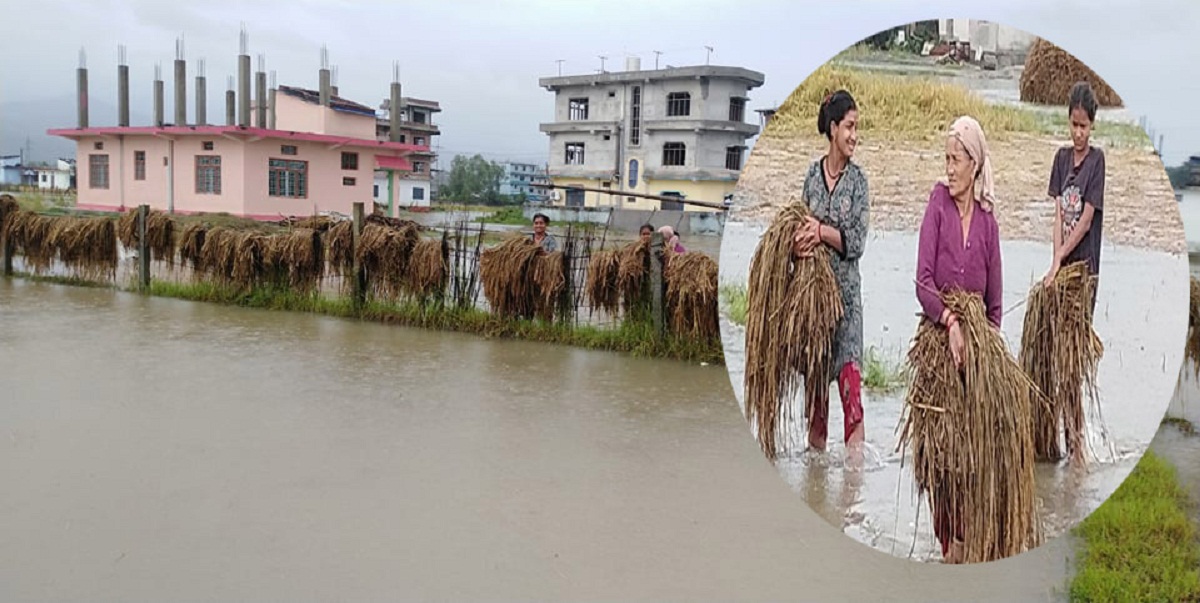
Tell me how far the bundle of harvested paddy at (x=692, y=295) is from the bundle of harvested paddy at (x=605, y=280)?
407 mm

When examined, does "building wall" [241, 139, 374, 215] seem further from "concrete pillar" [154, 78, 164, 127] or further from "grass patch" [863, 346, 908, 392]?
"grass patch" [863, 346, 908, 392]

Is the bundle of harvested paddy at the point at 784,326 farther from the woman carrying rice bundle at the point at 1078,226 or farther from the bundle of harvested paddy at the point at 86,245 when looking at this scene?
the bundle of harvested paddy at the point at 86,245

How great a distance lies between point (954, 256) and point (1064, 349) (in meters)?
0.27

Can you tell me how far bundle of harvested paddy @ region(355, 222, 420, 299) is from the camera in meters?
9.21

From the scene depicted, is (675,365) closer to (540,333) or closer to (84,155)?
(540,333)

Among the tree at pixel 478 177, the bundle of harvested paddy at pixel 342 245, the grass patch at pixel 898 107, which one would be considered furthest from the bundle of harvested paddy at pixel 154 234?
the tree at pixel 478 177

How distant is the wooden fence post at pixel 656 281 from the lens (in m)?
7.61

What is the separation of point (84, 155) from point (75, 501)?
87.4 feet

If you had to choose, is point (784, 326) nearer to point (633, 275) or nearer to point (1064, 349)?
point (1064, 349)

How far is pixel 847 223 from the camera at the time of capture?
1.95 m

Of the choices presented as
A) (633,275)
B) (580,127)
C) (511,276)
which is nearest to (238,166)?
(580,127)

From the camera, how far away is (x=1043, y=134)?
1904mm

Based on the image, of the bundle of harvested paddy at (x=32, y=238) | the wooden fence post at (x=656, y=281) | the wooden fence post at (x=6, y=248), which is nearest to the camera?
the wooden fence post at (x=656, y=281)

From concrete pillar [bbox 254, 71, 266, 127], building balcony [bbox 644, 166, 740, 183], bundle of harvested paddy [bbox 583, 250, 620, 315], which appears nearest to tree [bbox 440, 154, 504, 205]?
building balcony [bbox 644, 166, 740, 183]
